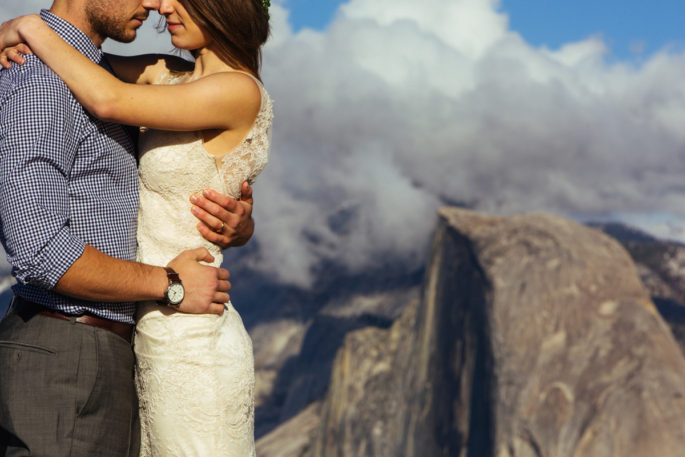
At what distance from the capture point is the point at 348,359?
4631 cm

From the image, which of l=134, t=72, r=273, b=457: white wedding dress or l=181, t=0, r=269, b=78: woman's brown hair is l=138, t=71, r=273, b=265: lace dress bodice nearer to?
l=134, t=72, r=273, b=457: white wedding dress

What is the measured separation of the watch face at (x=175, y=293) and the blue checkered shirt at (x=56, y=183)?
0.19 metres

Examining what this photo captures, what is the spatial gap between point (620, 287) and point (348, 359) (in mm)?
20589

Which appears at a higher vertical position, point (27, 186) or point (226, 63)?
point (226, 63)

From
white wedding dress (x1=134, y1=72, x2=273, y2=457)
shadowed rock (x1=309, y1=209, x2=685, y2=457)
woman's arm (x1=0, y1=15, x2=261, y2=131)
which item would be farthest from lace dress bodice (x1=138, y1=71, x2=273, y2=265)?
shadowed rock (x1=309, y1=209, x2=685, y2=457)

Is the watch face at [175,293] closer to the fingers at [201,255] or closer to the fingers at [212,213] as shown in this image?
the fingers at [201,255]

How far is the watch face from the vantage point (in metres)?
2.64

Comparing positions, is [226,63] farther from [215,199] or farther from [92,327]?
[92,327]

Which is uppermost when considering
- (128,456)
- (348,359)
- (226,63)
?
(348,359)

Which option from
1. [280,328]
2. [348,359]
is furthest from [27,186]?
[280,328]

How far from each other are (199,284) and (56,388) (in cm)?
63

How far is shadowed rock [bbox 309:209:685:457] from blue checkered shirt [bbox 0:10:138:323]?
25.6 meters

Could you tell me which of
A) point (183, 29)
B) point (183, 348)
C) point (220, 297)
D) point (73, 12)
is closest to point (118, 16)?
point (73, 12)

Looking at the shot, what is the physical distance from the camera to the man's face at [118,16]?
2.76 meters
